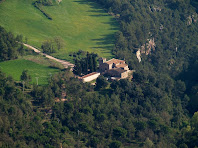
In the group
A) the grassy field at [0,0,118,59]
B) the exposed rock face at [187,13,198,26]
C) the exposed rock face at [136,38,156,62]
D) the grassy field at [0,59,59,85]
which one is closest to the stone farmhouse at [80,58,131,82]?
the grassy field at [0,59,59,85]

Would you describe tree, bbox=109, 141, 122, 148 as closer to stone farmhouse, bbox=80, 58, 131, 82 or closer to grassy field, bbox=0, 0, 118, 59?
stone farmhouse, bbox=80, 58, 131, 82

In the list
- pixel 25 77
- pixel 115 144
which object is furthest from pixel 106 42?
pixel 115 144

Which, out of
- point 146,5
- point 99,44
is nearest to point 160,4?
point 146,5

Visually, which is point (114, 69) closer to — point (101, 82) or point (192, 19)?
point (101, 82)

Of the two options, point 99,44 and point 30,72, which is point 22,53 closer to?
point 30,72

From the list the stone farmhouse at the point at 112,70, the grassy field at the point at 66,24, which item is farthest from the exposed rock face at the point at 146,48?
the stone farmhouse at the point at 112,70

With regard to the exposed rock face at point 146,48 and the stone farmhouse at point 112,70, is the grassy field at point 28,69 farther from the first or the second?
the exposed rock face at point 146,48
